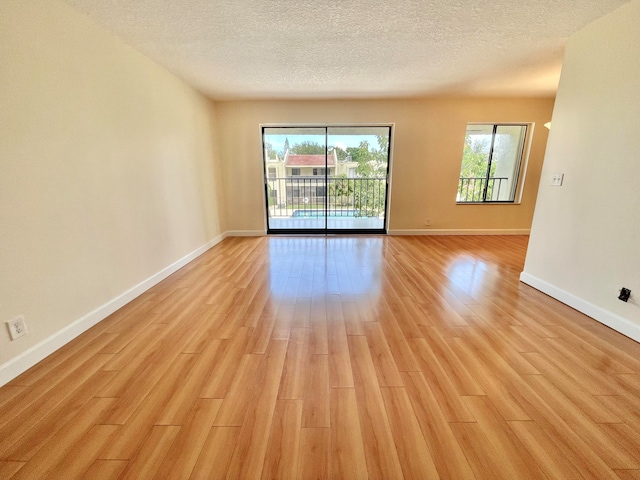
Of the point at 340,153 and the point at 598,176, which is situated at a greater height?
the point at 340,153

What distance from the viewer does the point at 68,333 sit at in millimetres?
1730

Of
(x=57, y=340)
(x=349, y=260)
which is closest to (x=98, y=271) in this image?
(x=57, y=340)

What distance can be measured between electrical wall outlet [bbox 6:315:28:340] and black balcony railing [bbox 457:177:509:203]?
569 centimetres

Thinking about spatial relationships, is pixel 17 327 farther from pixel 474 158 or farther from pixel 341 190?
pixel 474 158

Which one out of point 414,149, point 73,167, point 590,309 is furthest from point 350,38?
point 590,309

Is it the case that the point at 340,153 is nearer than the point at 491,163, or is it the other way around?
the point at 491,163

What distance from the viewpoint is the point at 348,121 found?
429cm

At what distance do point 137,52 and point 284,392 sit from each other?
329 cm

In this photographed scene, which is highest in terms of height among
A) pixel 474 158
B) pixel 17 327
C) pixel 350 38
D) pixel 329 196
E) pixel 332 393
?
pixel 350 38

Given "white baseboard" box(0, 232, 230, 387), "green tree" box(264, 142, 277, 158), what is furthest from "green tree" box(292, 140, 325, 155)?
"white baseboard" box(0, 232, 230, 387)

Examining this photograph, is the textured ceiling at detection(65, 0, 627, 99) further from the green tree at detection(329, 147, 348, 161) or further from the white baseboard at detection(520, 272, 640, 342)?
the white baseboard at detection(520, 272, 640, 342)

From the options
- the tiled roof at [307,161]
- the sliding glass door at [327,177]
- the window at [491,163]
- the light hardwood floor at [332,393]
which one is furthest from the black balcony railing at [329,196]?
the light hardwood floor at [332,393]

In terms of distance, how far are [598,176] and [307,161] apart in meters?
4.38

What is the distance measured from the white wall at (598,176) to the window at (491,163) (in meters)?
2.35
